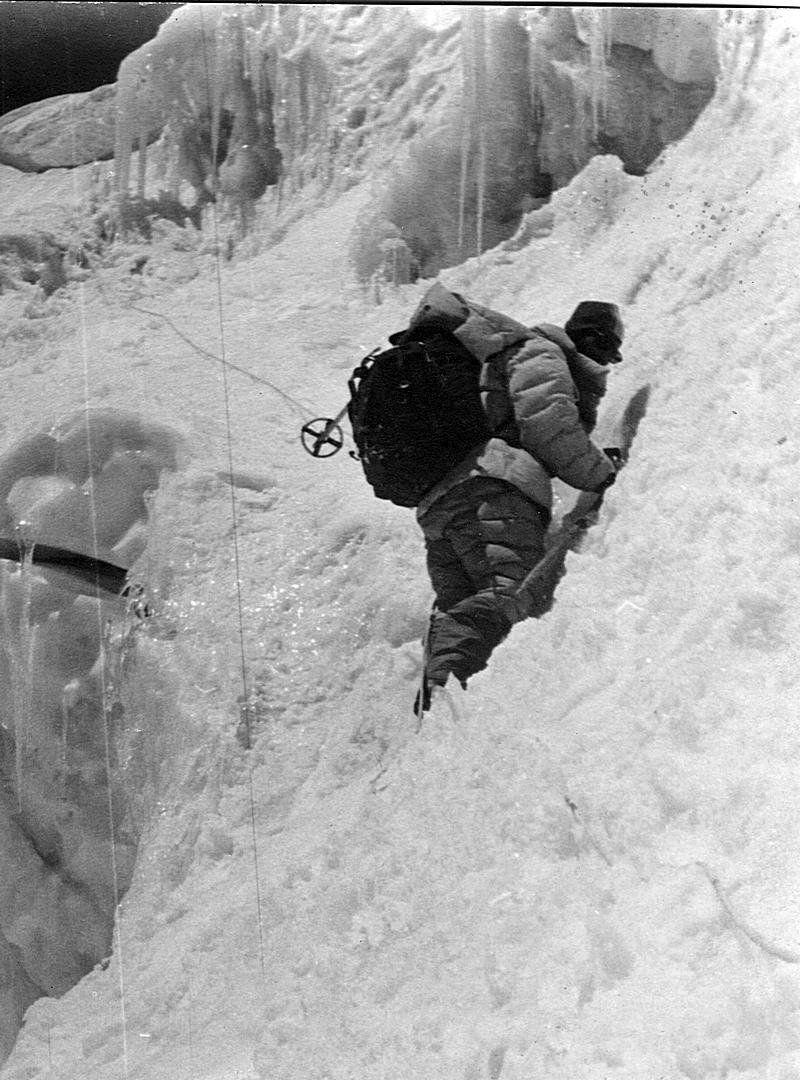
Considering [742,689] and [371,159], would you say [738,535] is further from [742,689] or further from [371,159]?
[371,159]

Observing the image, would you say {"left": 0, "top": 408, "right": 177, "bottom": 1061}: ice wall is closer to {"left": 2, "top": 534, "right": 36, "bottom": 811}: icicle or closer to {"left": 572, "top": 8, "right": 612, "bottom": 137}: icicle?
{"left": 2, "top": 534, "right": 36, "bottom": 811}: icicle

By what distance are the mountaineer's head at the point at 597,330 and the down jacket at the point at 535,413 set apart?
21 mm

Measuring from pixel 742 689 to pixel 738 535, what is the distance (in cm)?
28

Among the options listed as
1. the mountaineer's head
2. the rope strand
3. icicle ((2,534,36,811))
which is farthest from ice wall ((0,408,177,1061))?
the mountaineer's head

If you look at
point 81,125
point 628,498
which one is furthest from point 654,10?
point 81,125

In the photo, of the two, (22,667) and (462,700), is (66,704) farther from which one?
(462,700)

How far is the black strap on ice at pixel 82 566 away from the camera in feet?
7.77

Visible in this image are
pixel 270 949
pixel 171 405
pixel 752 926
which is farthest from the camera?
pixel 171 405

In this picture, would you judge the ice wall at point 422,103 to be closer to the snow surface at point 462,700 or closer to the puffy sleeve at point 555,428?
the snow surface at point 462,700

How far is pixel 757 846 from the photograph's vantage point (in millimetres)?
2125

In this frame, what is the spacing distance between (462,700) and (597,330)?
2.45 ft

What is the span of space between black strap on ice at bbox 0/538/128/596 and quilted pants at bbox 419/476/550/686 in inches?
24.1

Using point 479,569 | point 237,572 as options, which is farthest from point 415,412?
point 237,572

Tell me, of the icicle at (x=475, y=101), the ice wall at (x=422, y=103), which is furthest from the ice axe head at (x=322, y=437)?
the icicle at (x=475, y=101)
